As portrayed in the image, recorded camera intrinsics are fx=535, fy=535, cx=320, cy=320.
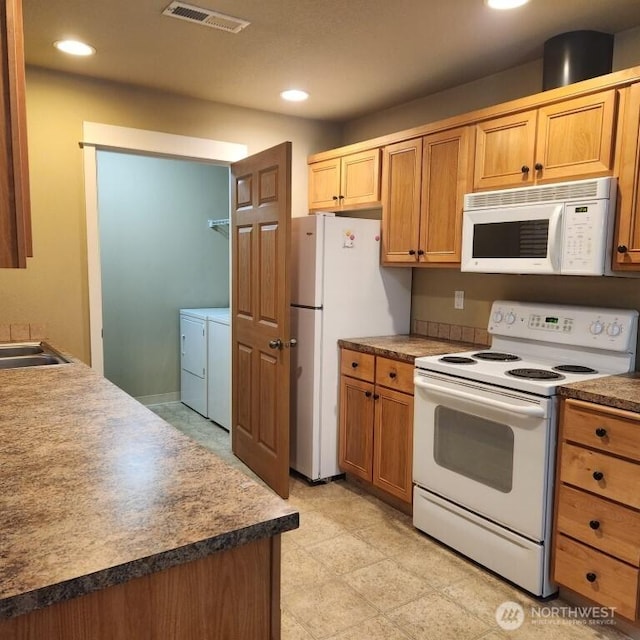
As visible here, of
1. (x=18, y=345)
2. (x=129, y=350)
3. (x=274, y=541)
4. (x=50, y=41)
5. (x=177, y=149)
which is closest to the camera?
A: (x=274, y=541)

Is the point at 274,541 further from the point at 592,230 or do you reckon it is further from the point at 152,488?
the point at 592,230

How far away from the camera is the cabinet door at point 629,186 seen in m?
2.03

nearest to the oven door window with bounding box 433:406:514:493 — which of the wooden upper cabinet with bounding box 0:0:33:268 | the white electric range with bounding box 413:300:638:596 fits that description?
the white electric range with bounding box 413:300:638:596

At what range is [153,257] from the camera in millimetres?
4789

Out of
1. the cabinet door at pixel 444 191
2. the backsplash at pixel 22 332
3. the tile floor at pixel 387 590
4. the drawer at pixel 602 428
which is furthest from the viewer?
the backsplash at pixel 22 332

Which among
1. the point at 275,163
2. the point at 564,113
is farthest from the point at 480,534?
the point at 275,163

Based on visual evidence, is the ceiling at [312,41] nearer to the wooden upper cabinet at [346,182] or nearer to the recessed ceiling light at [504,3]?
the recessed ceiling light at [504,3]

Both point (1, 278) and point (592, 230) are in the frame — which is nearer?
point (592, 230)

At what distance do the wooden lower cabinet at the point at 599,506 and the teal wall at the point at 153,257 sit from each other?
3.69 m

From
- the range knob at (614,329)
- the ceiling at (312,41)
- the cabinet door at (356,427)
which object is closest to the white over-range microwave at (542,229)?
the range knob at (614,329)

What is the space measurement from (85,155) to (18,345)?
1119mm

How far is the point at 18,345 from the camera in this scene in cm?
280

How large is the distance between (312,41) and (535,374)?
1.80 m

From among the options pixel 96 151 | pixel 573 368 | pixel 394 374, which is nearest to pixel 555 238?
pixel 573 368
